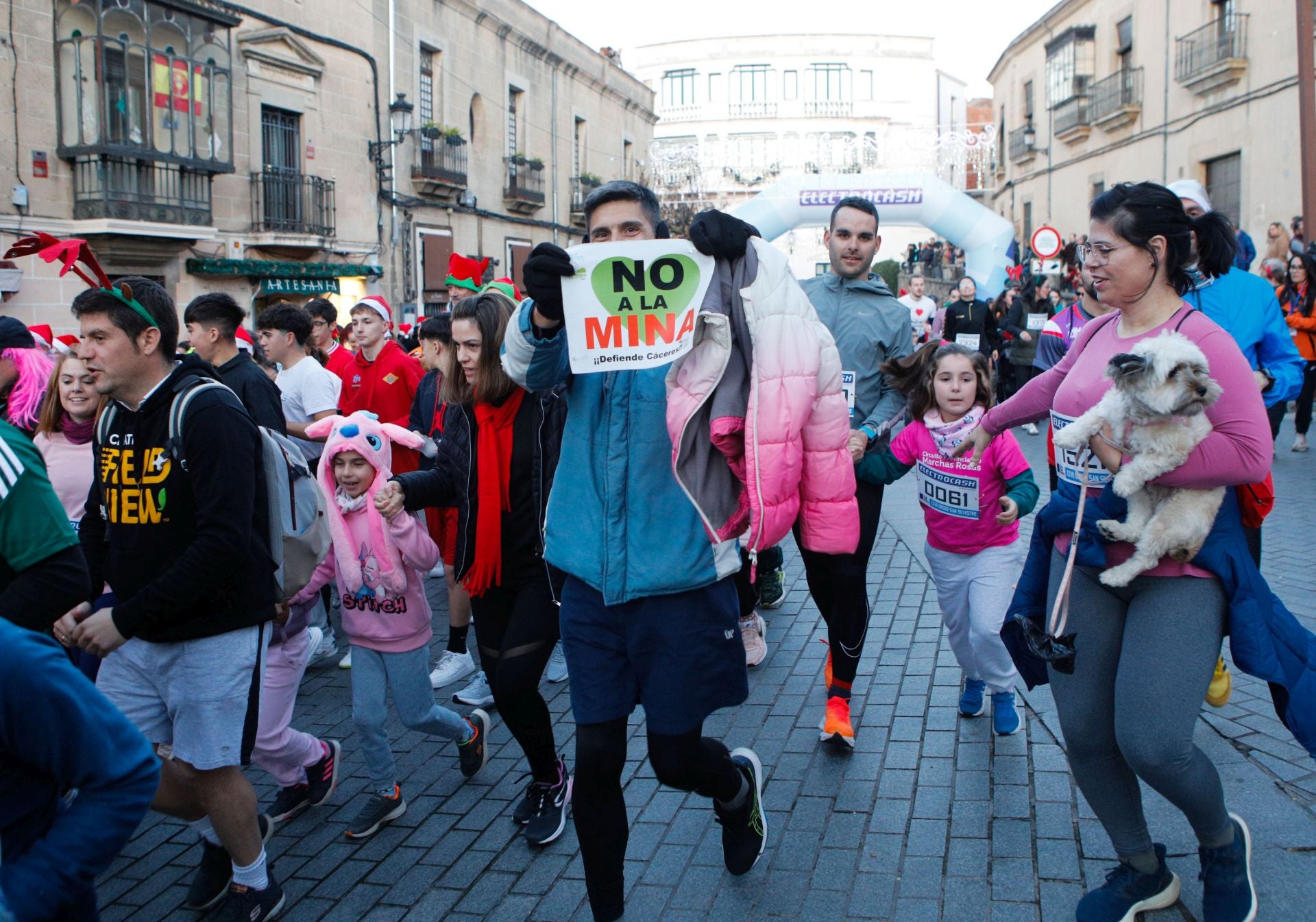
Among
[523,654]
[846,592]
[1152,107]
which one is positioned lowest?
[523,654]

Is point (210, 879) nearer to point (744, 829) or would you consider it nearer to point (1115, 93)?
point (744, 829)

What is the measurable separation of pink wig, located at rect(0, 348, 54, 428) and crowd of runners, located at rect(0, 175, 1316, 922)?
61 centimetres

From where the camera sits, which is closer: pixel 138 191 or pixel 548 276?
pixel 548 276

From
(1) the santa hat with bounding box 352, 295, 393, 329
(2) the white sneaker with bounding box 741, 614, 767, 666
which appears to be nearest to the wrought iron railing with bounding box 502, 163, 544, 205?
(1) the santa hat with bounding box 352, 295, 393, 329

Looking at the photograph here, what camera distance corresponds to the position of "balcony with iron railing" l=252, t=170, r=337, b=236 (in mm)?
20078

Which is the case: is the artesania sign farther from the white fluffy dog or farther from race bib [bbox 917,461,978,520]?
race bib [bbox 917,461,978,520]

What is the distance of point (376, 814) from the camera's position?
402cm

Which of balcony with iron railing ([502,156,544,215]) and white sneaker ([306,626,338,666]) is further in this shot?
balcony with iron railing ([502,156,544,215])

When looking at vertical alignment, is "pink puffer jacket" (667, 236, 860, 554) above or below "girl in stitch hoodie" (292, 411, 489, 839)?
above

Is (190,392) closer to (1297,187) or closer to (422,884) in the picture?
(422,884)

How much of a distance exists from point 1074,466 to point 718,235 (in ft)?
3.84

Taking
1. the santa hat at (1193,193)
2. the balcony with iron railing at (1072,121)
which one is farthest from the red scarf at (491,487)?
the balcony with iron railing at (1072,121)

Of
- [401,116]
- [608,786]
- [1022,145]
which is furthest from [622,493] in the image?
[1022,145]

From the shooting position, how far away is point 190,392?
128 inches
